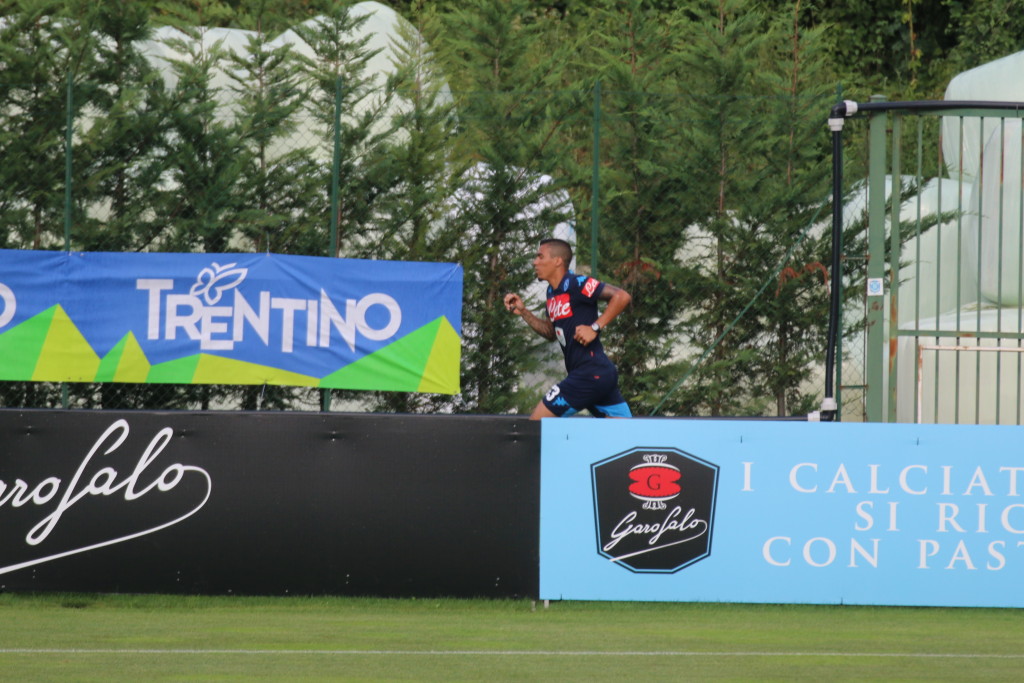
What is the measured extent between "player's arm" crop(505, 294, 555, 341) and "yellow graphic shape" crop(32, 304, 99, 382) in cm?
349

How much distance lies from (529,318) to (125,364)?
135 inches

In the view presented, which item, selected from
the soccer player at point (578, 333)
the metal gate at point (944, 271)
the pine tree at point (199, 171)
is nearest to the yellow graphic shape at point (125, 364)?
the pine tree at point (199, 171)

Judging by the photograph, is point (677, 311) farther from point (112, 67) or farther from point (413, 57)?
point (112, 67)

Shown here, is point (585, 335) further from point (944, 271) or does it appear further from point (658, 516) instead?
point (944, 271)

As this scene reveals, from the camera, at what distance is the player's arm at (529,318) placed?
8875 millimetres

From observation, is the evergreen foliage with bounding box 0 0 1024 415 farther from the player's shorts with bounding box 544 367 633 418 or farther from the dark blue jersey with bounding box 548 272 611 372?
the player's shorts with bounding box 544 367 633 418

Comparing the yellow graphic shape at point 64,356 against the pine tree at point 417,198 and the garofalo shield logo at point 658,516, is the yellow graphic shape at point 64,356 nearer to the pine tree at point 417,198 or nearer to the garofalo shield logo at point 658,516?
the pine tree at point 417,198

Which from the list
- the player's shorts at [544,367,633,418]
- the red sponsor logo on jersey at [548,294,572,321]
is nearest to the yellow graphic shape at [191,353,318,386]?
the red sponsor logo on jersey at [548,294,572,321]

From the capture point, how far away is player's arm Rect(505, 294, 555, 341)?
888cm

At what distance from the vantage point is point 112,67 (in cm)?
1126

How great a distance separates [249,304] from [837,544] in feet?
16.9

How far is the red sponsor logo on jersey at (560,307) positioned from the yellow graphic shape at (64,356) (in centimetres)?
378

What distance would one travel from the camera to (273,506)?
25.2 ft

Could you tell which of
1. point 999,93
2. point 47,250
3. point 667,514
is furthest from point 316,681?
point 999,93
